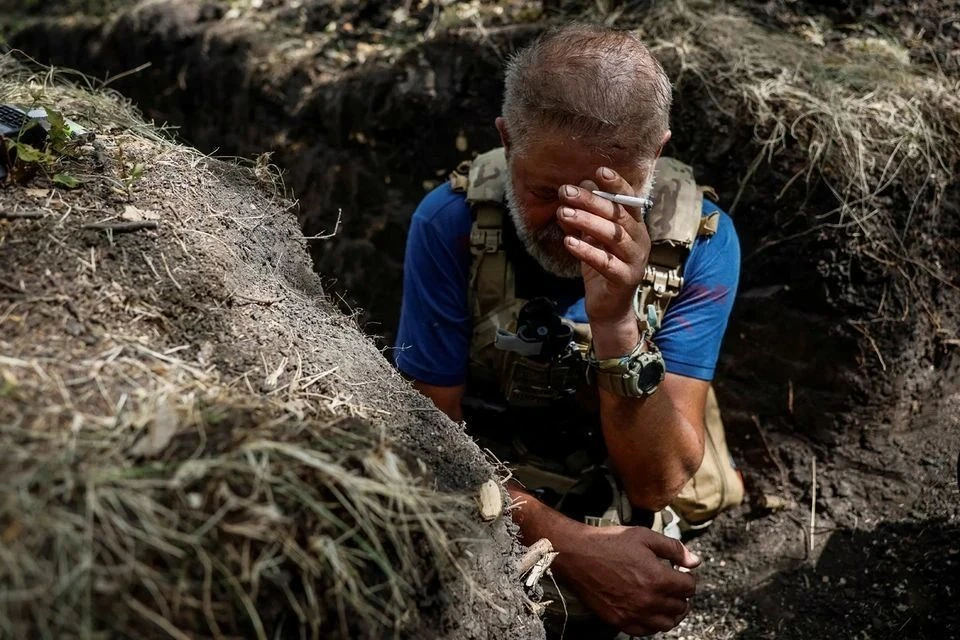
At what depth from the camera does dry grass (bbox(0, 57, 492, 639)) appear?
4.30 feet

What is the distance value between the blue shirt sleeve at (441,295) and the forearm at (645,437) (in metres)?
0.62

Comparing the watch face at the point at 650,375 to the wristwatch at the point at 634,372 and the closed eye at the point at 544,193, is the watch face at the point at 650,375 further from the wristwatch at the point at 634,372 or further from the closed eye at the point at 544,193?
the closed eye at the point at 544,193

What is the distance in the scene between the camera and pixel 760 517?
3.83 m

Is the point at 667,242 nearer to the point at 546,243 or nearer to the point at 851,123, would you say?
the point at 546,243

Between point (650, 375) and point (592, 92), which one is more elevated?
point (592, 92)

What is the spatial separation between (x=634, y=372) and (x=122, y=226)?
1.51m

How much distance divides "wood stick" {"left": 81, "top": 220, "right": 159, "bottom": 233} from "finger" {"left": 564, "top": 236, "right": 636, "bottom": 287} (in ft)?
3.64

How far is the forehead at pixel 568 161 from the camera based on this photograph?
2564mm

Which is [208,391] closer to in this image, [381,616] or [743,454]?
[381,616]

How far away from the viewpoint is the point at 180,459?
1421 mm

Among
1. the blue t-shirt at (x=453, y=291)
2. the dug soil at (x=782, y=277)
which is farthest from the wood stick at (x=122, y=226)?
the blue t-shirt at (x=453, y=291)

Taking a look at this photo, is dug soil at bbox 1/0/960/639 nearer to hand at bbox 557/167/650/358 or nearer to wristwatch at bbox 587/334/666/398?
hand at bbox 557/167/650/358

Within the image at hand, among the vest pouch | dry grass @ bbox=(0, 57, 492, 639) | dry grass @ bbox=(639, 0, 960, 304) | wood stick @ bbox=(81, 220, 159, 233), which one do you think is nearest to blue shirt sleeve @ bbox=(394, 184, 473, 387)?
the vest pouch

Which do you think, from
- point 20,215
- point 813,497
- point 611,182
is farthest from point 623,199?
point 813,497
